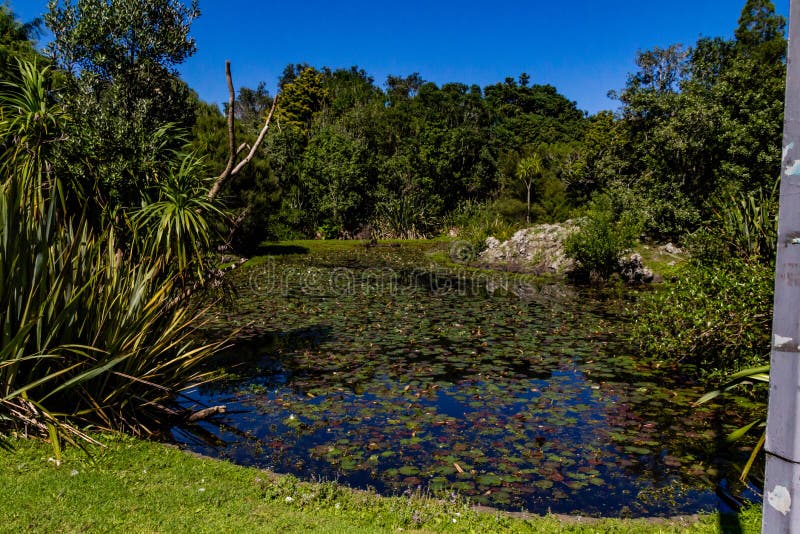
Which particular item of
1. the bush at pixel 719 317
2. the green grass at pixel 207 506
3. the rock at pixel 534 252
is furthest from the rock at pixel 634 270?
the green grass at pixel 207 506

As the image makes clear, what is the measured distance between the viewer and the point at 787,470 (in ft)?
5.61

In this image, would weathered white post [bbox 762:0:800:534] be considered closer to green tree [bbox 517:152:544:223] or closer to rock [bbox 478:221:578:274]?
rock [bbox 478:221:578:274]

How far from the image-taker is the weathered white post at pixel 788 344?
1.69 m

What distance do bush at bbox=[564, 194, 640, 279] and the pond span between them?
5451mm

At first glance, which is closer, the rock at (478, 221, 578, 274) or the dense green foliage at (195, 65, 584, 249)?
the rock at (478, 221, 578, 274)

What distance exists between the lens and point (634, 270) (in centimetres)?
2064

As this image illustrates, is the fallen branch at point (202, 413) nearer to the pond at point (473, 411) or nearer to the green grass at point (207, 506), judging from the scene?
the pond at point (473, 411)

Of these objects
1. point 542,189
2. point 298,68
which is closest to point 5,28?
point 542,189

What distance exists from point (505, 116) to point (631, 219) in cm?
4026

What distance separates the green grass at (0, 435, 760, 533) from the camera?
14.2 ft

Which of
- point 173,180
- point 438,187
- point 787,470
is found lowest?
point 787,470

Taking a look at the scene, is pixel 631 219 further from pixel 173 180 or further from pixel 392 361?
pixel 173 180

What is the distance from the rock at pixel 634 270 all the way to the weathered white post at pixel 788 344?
20.0 meters

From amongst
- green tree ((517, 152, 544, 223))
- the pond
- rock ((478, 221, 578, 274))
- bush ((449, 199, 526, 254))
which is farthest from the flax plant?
green tree ((517, 152, 544, 223))
